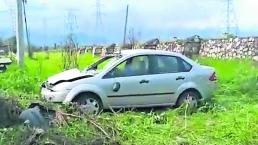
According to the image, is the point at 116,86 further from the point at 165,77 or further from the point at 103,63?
the point at 165,77

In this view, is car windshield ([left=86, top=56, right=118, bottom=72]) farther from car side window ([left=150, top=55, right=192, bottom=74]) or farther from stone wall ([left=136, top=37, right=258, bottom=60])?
stone wall ([left=136, top=37, right=258, bottom=60])

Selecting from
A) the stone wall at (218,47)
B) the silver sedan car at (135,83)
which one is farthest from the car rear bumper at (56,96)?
the stone wall at (218,47)

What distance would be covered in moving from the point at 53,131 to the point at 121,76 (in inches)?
209

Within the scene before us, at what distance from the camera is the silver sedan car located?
13.1 meters

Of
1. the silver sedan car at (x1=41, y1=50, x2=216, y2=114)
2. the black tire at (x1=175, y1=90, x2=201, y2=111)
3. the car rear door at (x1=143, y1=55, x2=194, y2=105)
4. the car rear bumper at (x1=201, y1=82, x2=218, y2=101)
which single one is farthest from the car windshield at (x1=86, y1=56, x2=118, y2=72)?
the car rear bumper at (x1=201, y1=82, x2=218, y2=101)

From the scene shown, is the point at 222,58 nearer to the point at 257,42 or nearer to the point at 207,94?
the point at 257,42

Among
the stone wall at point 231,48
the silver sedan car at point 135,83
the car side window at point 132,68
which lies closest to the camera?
the silver sedan car at point 135,83

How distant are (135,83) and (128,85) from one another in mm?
176

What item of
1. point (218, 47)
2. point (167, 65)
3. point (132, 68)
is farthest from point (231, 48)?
point (132, 68)

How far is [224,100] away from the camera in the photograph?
44.9 feet

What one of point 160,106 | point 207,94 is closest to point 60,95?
point 160,106

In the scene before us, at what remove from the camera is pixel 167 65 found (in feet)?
45.8

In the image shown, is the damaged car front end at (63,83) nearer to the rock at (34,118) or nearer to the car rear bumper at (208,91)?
the car rear bumper at (208,91)

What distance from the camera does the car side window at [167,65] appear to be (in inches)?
545
